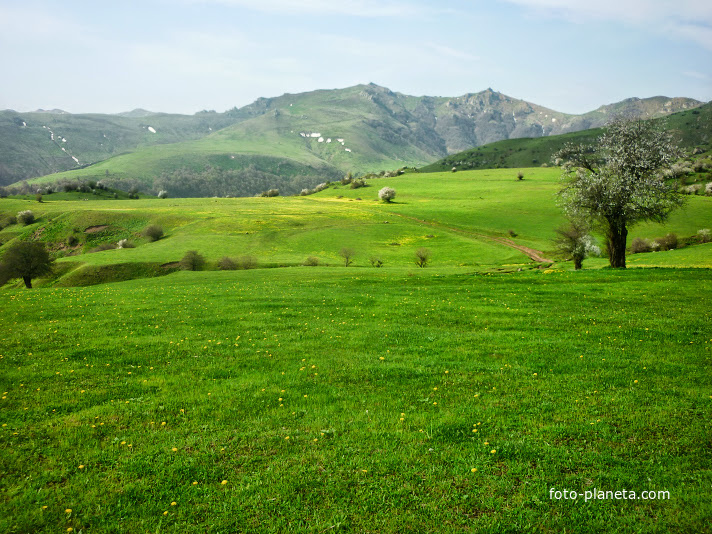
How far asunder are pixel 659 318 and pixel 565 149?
34489mm

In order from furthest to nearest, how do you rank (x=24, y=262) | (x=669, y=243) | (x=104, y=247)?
(x=104, y=247)
(x=669, y=243)
(x=24, y=262)

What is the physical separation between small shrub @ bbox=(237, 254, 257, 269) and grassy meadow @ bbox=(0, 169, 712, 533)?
49437mm

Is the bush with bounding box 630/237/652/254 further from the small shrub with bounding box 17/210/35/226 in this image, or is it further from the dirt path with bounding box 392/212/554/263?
the small shrub with bounding box 17/210/35/226

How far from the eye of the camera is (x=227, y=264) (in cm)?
7944

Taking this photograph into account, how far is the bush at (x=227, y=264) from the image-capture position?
7906cm

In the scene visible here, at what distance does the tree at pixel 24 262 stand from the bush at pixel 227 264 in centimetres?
3023

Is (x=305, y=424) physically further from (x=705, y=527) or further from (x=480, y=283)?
(x=480, y=283)

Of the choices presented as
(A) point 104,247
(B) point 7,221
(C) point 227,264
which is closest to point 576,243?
(C) point 227,264

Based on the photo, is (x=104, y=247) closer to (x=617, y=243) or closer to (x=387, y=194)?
(x=387, y=194)

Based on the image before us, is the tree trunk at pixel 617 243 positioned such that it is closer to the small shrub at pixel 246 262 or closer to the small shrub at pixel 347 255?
the small shrub at pixel 347 255

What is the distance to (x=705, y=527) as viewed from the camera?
7.23m

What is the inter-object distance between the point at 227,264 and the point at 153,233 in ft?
133

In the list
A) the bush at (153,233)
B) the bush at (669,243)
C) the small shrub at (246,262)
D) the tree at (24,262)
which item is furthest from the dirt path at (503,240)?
the tree at (24,262)

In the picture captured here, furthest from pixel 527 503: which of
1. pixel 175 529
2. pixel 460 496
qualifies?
pixel 175 529
